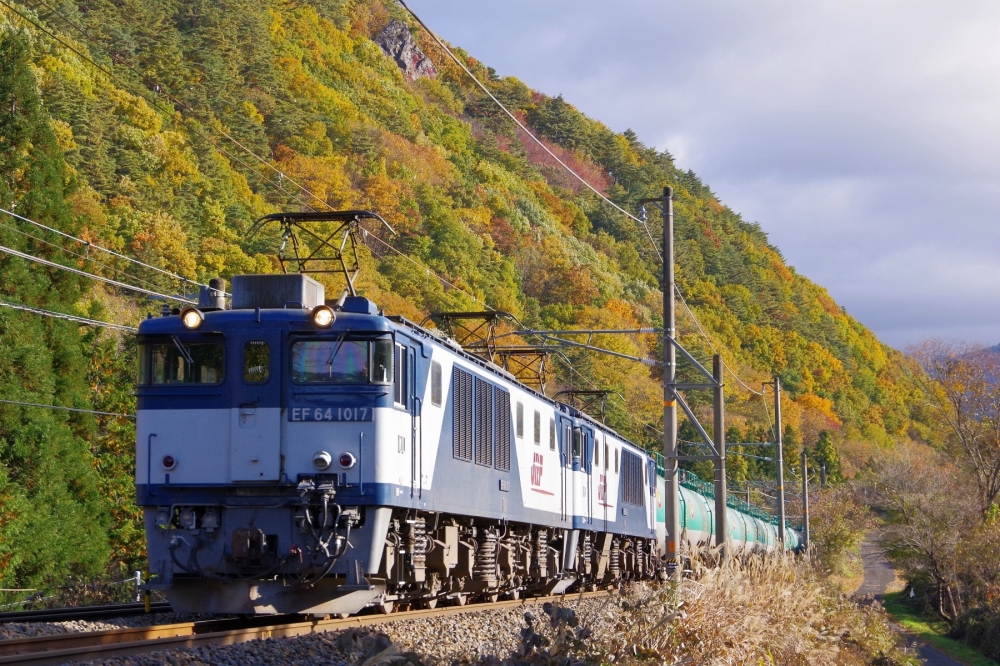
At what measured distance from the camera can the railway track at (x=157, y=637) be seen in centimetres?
1060

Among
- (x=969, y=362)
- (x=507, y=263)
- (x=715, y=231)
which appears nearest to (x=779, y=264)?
(x=715, y=231)

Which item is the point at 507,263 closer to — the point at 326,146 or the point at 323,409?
the point at 326,146

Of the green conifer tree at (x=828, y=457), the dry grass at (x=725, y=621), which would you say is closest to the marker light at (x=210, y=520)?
the dry grass at (x=725, y=621)

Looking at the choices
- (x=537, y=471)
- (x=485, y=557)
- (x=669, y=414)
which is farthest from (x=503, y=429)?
(x=669, y=414)

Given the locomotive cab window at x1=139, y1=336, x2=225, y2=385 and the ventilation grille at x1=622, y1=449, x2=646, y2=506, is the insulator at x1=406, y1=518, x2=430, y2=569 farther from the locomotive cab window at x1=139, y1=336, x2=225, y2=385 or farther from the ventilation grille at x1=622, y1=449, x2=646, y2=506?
the ventilation grille at x1=622, y1=449, x2=646, y2=506

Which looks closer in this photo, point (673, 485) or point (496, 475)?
point (496, 475)

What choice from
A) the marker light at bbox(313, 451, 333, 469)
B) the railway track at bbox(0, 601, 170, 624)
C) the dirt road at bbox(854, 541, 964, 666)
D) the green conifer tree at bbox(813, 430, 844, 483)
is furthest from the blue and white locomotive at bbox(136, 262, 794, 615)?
the green conifer tree at bbox(813, 430, 844, 483)

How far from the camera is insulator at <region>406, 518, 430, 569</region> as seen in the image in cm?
1477

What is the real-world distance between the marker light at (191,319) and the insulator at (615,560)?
55.5 ft

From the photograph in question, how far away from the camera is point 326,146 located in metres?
90.0

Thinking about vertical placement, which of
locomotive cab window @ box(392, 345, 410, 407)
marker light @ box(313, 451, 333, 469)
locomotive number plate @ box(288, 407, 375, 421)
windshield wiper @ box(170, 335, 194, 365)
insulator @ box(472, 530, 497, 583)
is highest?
windshield wiper @ box(170, 335, 194, 365)

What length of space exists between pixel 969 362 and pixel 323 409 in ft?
163

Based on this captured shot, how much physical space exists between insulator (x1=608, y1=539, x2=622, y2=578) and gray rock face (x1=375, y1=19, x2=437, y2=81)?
114 metres

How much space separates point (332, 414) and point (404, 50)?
131 m
